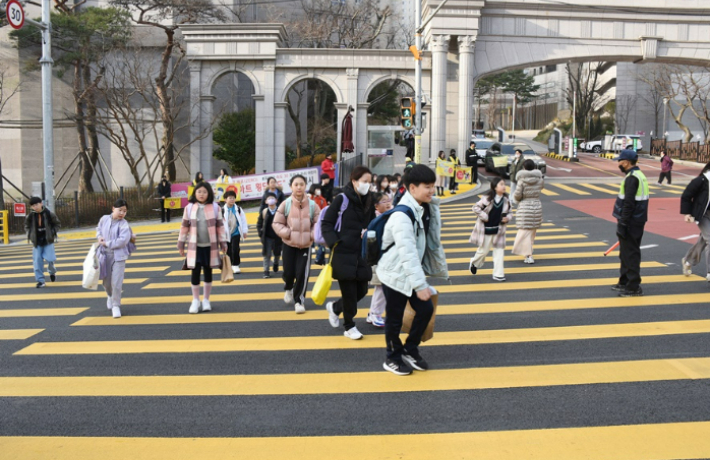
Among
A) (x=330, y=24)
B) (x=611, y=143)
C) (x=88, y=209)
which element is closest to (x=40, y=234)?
(x=88, y=209)

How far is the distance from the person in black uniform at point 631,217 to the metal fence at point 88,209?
19.9 meters

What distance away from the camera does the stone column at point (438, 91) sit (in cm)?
3228

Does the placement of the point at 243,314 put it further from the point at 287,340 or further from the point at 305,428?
the point at 305,428

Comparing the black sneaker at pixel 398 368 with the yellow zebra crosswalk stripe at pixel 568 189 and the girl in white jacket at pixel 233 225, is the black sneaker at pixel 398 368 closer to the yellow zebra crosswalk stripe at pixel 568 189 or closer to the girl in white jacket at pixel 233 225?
the girl in white jacket at pixel 233 225

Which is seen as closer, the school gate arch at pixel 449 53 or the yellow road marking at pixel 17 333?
the yellow road marking at pixel 17 333

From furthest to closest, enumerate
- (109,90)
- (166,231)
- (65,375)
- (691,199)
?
1. (109,90)
2. (166,231)
3. (691,199)
4. (65,375)

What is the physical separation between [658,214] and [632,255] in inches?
422

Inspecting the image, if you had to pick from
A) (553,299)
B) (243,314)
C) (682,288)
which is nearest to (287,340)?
(243,314)

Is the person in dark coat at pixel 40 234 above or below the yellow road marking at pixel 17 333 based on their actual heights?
above

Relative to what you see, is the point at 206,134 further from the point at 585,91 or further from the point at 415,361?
the point at 585,91

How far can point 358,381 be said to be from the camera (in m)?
6.21

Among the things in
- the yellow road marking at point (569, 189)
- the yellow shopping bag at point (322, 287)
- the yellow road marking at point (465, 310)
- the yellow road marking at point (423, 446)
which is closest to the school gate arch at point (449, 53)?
the yellow road marking at point (569, 189)

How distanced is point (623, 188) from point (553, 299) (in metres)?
1.88

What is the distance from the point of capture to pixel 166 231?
22562 mm
